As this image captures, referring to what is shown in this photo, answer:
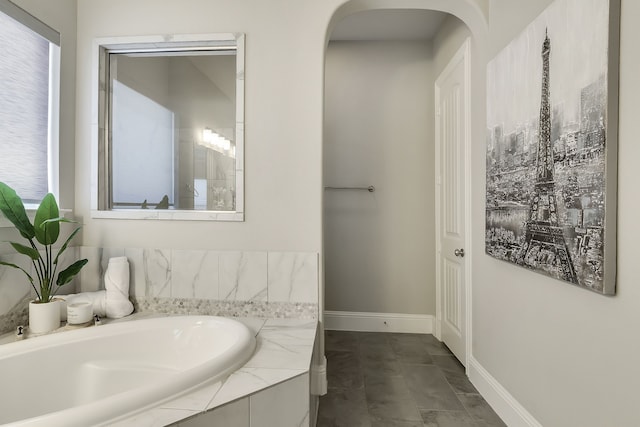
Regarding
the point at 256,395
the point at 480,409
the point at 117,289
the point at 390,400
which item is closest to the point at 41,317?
the point at 117,289

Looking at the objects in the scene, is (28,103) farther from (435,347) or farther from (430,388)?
(435,347)

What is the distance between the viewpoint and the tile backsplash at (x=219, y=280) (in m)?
1.96

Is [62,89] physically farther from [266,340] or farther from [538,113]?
[538,113]

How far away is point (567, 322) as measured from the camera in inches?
52.3

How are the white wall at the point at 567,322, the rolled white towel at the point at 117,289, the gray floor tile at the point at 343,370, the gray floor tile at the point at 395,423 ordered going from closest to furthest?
the white wall at the point at 567,322, the gray floor tile at the point at 395,423, the rolled white towel at the point at 117,289, the gray floor tile at the point at 343,370

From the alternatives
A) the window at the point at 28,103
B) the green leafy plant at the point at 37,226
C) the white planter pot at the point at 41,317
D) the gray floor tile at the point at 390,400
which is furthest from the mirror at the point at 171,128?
the gray floor tile at the point at 390,400

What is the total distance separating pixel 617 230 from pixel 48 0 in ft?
9.38

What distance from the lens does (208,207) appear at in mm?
2039

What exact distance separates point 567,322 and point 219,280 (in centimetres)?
172

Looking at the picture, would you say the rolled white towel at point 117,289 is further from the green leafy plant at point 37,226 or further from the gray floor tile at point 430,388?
the gray floor tile at point 430,388

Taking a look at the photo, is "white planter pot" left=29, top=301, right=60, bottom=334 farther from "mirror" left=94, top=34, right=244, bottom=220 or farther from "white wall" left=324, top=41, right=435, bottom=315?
"white wall" left=324, top=41, right=435, bottom=315

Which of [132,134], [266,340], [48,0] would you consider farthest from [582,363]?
[48,0]

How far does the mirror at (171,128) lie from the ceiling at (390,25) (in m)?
1.25

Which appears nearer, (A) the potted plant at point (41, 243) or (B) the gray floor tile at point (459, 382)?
(A) the potted plant at point (41, 243)
